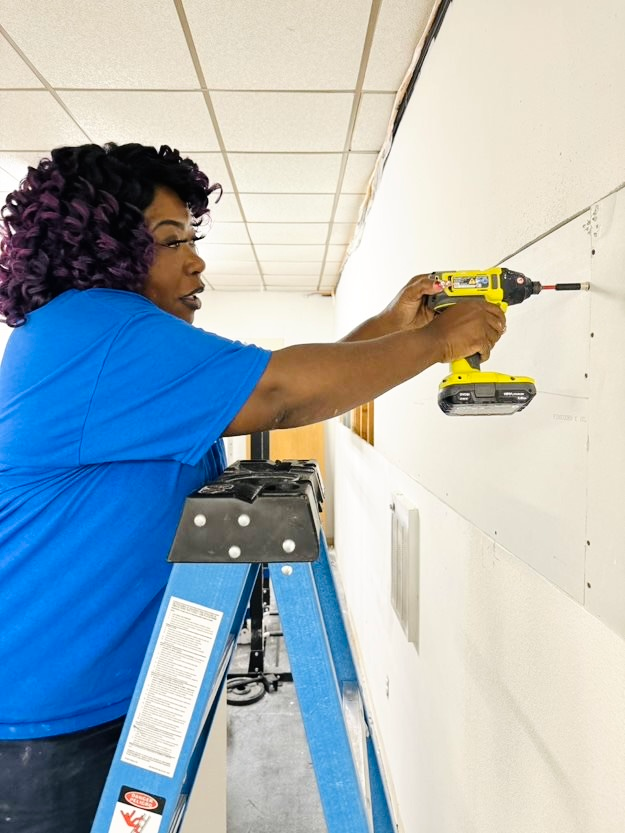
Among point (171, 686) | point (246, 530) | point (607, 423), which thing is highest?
point (607, 423)

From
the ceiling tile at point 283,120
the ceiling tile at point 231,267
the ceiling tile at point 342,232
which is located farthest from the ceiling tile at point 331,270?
the ceiling tile at point 283,120

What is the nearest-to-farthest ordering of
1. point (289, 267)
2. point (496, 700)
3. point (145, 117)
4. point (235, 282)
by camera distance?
point (496, 700) < point (145, 117) < point (289, 267) < point (235, 282)

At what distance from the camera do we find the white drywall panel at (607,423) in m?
0.70

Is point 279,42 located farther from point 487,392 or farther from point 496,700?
point 496,700

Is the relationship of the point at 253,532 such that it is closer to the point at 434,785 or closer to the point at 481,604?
the point at 481,604

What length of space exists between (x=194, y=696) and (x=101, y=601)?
0.72 feet

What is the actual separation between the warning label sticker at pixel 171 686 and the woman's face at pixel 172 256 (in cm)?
58

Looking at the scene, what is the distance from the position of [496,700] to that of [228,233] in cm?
381

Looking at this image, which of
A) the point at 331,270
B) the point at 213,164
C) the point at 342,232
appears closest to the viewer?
the point at 213,164

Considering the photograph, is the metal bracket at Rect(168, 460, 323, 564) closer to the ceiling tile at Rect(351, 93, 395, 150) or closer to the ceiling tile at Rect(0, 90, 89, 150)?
the ceiling tile at Rect(351, 93, 395, 150)

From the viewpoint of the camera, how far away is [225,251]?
15.8 feet

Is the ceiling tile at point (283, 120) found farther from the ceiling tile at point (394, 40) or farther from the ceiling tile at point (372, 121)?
the ceiling tile at point (394, 40)

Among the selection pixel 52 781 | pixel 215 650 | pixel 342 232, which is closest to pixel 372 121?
pixel 342 232

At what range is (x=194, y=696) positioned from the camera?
2.27 ft
